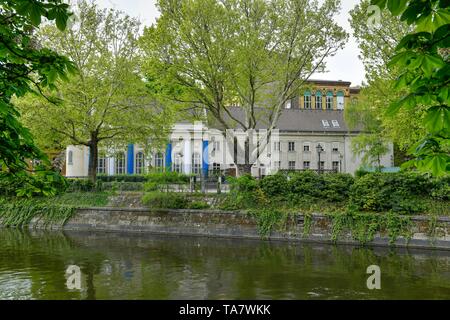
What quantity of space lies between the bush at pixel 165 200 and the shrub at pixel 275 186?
429 cm

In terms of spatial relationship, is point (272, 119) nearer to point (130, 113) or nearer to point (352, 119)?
point (130, 113)

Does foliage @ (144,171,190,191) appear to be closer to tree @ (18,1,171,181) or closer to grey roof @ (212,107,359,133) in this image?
tree @ (18,1,171,181)

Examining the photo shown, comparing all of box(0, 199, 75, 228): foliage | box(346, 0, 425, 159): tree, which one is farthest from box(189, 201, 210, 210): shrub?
box(346, 0, 425, 159): tree

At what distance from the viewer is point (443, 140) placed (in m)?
2.57

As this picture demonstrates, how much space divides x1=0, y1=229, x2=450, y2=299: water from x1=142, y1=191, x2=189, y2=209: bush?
280cm

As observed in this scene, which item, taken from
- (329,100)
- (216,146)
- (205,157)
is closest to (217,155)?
(216,146)

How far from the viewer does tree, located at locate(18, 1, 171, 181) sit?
24.1m

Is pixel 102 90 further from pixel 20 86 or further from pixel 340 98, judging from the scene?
pixel 340 98

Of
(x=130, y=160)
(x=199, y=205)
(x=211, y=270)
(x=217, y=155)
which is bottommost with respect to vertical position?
(x=211, y=270)

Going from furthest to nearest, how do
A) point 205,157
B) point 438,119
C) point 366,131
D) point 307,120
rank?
point 307,120 → point 205,157 → point 366,131 → point 438,119

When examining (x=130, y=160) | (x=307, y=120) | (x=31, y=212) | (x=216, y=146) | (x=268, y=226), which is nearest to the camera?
(x=268, y=226)

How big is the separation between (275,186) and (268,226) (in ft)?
7.14

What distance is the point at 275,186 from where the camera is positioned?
19516mm
